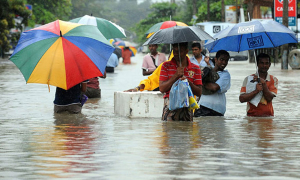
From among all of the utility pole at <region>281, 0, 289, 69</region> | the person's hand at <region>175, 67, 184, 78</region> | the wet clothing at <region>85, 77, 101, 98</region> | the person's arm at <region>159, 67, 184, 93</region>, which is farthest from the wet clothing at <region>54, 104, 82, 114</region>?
the utility pole at <region>281, 0, 289, 69</region>

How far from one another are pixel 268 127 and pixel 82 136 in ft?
8.71

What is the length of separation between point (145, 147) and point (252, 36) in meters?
3.62

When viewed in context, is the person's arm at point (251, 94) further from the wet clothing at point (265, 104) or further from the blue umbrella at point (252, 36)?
the blue umbrella at point (252, 36)

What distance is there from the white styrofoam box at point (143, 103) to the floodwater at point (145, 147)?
0.75 ft

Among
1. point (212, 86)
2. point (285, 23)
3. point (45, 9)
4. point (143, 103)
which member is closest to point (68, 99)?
point (143, 103)

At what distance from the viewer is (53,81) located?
10.1m

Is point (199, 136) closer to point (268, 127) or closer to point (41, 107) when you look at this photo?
point (268, 127)

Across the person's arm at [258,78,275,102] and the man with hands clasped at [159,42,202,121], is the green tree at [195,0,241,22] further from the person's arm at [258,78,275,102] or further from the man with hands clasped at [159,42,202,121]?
the man with hands clasped at [159,42,202,121]

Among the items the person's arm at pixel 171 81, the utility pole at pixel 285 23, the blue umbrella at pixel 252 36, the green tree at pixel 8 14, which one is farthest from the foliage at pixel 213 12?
the person's arm at pixel 171 81

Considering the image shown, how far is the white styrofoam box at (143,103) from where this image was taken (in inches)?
424

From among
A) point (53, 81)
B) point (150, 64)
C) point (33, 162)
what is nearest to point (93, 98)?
point (150, 64)

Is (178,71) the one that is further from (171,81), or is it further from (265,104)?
(265,104)

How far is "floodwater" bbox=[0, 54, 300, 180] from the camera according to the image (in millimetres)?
5980

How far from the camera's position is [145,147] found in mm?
7457
